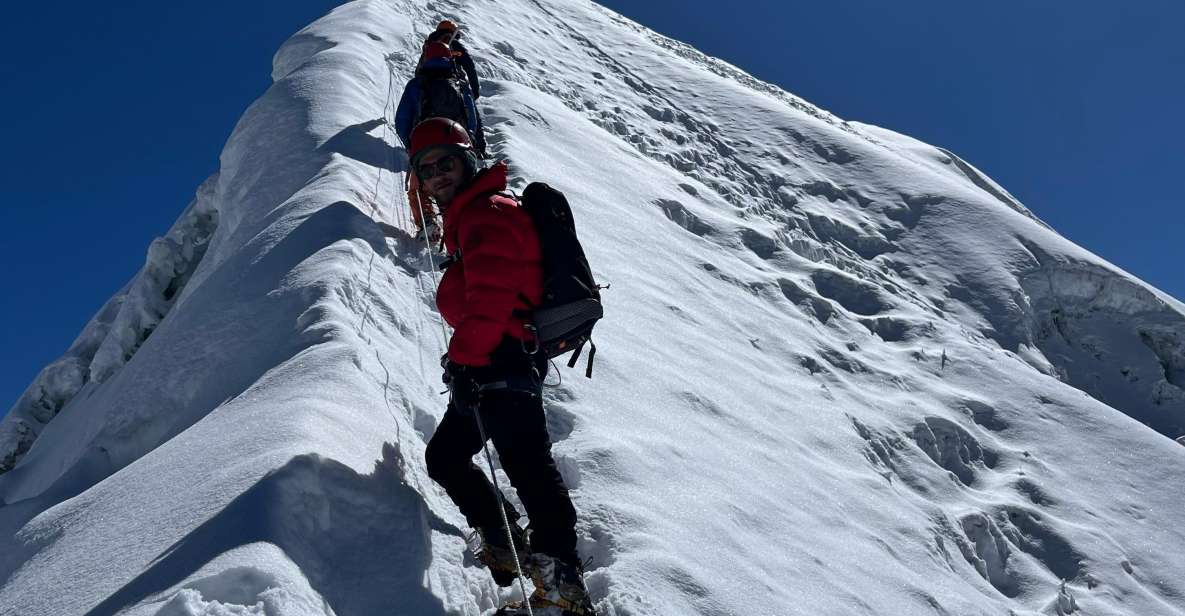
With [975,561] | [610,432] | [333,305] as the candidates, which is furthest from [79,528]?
[975,561]

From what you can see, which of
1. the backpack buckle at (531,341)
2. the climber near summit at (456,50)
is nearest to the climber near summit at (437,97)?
the climber near summit at (456,50)

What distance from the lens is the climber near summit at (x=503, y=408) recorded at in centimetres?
338

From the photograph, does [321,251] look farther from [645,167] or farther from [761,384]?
[645,167]

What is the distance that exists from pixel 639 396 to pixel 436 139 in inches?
112

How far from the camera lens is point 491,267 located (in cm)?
340

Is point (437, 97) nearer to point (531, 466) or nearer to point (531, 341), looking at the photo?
point (531, 341)

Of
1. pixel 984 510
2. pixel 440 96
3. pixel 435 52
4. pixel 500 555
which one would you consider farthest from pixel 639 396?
pixel 435 52

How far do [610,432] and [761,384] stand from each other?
311cm

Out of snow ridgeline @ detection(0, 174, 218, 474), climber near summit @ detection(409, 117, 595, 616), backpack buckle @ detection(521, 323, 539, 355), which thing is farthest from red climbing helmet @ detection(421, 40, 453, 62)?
backpack buckle @ detection(521, 323, 539, 355)

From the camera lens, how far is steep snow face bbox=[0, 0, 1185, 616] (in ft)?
11.4

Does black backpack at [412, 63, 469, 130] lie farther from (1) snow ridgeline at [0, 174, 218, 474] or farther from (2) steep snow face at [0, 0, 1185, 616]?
(1) snow ridgeline at [0, 174, 218, 474]

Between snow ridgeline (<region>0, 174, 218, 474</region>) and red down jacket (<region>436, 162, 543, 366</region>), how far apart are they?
19.4 ft

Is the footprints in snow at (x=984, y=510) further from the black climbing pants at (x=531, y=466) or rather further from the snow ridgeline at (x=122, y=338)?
the snow ridgeline at (x=122, y=338)

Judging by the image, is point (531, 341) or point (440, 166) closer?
point (531, 341)
